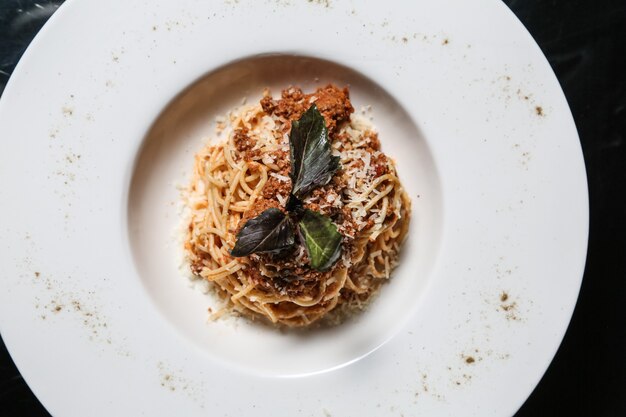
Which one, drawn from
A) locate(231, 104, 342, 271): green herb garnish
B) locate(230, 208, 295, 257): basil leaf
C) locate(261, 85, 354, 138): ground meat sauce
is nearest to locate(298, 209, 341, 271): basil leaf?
locate(231, 104, 342, 271): green herb garnish

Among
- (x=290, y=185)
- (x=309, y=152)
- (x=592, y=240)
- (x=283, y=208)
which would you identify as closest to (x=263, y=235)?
(x=283, y=208)

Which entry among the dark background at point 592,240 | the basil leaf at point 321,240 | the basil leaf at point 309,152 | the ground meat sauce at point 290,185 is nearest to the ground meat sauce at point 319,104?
the ground meat sauce at point 290,185

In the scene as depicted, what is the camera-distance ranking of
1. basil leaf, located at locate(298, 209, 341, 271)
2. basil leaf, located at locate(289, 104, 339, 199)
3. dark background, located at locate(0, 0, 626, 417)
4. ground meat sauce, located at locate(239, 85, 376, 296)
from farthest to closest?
dark background, located at locate(0, 0, 626, 417) < ground meat sauce, located at locate(239, 85, 376, 296) < basil leaf, located at locate(289, 104, 339, 199) < basil leaf, located at locate(298, 209, 341, 271)

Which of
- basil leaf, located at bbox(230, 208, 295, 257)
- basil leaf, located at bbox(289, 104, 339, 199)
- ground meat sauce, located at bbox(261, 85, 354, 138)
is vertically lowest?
basil leaf, located at bbox(230, 208, 295, 257)

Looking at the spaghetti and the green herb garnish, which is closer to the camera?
the green herb garnish

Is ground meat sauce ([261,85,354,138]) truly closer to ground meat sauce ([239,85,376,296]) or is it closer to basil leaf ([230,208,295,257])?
ground meat sauce ([239,85,376,296])
